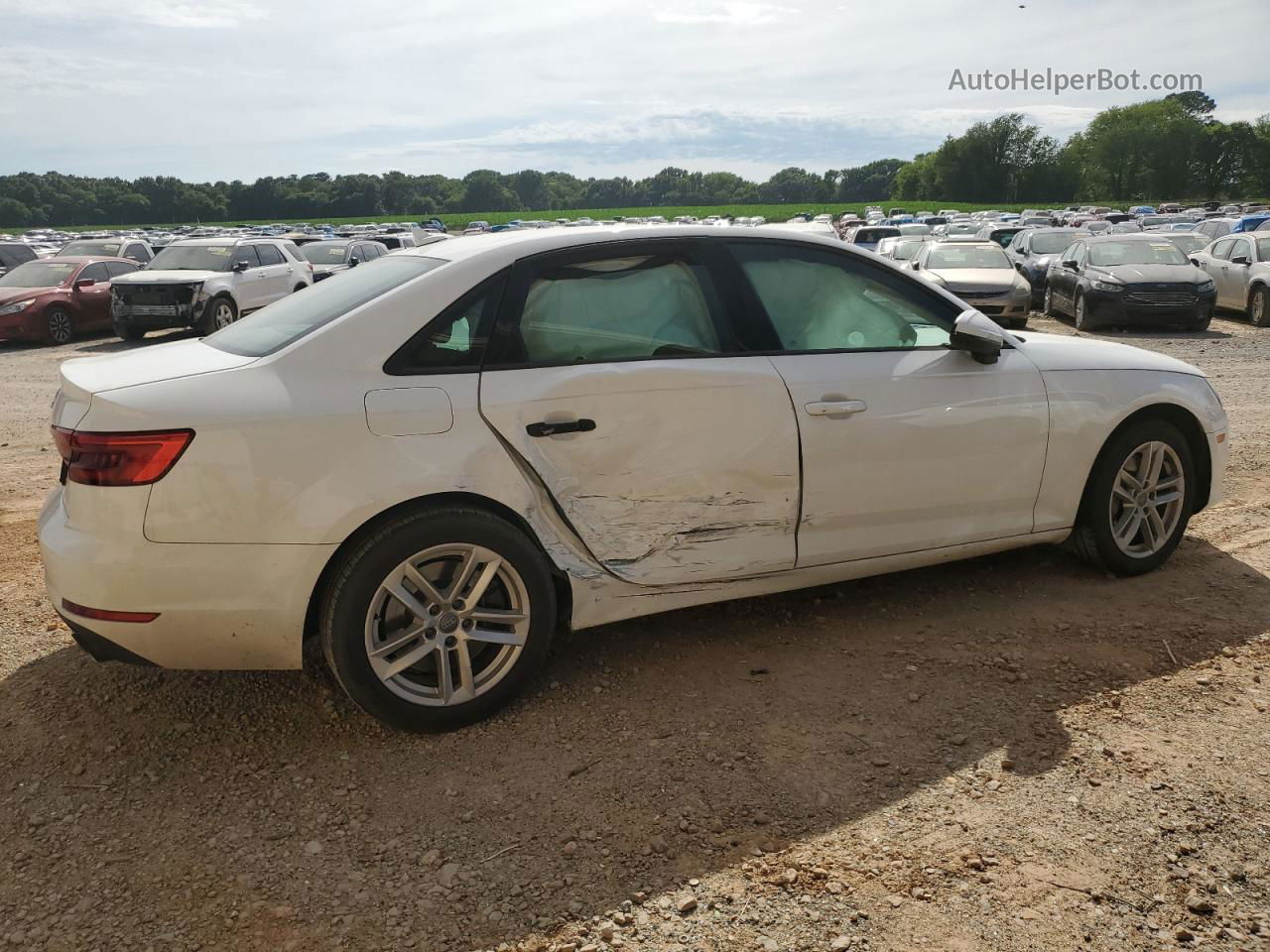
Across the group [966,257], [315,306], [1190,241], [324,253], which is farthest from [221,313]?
[1190,241]

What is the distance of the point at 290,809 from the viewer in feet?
9.84

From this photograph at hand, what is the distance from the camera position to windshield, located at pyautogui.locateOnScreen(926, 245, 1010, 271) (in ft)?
53.9

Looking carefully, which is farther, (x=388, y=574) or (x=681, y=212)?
(x=681, y=212)

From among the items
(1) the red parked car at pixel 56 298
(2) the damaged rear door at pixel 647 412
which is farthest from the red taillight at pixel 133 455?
(1) the red parked car at pixel 56 298

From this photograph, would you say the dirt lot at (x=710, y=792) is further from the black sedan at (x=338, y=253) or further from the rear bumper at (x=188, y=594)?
the black sedan at (x=338, y=253)

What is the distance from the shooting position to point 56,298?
56.3 ft

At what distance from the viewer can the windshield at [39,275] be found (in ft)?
57.7

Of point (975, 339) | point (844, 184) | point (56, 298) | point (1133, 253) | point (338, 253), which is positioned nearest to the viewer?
point (975, 339)

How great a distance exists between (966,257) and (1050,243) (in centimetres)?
555

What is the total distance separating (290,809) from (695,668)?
151 centimetres

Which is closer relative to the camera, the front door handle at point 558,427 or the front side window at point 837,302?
the front door handle at point 558,427

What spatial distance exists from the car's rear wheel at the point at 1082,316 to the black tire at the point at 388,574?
14.3 meters

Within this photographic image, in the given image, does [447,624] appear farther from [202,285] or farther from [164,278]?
[164,278]

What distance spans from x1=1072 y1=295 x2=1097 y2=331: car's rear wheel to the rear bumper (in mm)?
14834
